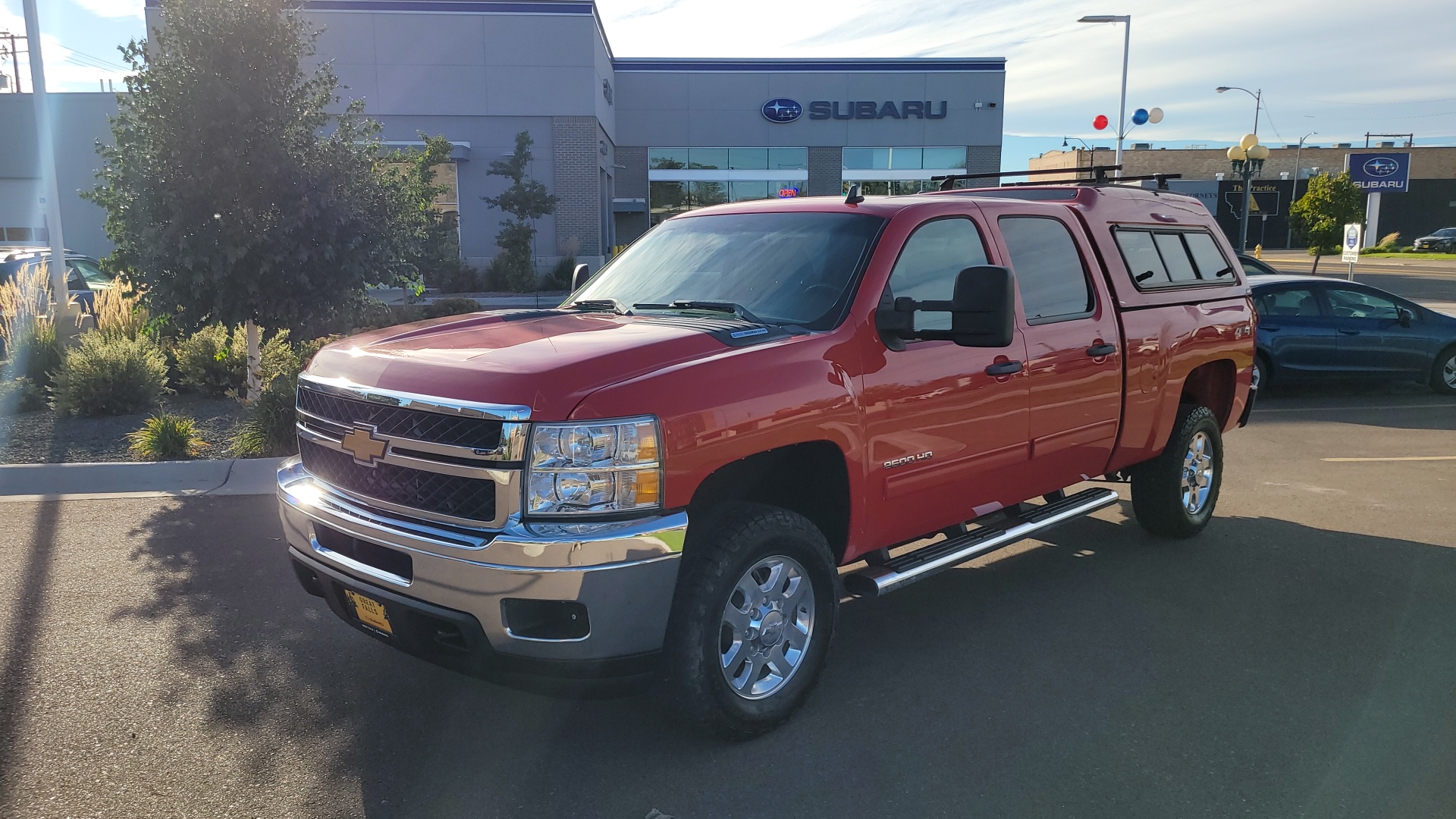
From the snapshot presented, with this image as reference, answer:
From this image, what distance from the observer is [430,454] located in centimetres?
338

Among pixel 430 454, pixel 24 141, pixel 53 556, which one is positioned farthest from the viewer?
pixel 24 141

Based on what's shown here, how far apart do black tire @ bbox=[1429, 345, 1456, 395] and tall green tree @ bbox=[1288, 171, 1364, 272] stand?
663 inches

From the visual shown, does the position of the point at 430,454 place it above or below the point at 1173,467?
above


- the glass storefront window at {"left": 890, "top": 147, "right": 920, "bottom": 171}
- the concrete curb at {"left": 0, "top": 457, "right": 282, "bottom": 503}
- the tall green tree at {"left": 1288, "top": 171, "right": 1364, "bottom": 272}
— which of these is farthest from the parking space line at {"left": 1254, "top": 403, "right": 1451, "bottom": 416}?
the glass storefront window at {"left": 890, "top": 147, "right": 920, "bottom": 171}

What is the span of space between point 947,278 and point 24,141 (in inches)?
1808

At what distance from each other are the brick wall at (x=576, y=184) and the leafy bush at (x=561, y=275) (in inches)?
24.3

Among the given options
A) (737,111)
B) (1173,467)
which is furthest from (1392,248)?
(1173,467)

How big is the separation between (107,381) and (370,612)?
315 inches

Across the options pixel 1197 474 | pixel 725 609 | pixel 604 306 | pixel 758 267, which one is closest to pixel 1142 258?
pixel 1197 474

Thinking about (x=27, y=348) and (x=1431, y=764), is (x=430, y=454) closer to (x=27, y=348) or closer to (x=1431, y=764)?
(x=1431, y=764)

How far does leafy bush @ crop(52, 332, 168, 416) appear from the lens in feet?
32.1

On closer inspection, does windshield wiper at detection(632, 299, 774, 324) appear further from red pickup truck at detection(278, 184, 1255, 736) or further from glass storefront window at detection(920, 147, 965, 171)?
glass storefront window at detection(920, 147, 965, 171)

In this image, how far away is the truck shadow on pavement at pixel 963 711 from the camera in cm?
343

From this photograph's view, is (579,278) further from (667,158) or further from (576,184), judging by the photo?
(667,158)
